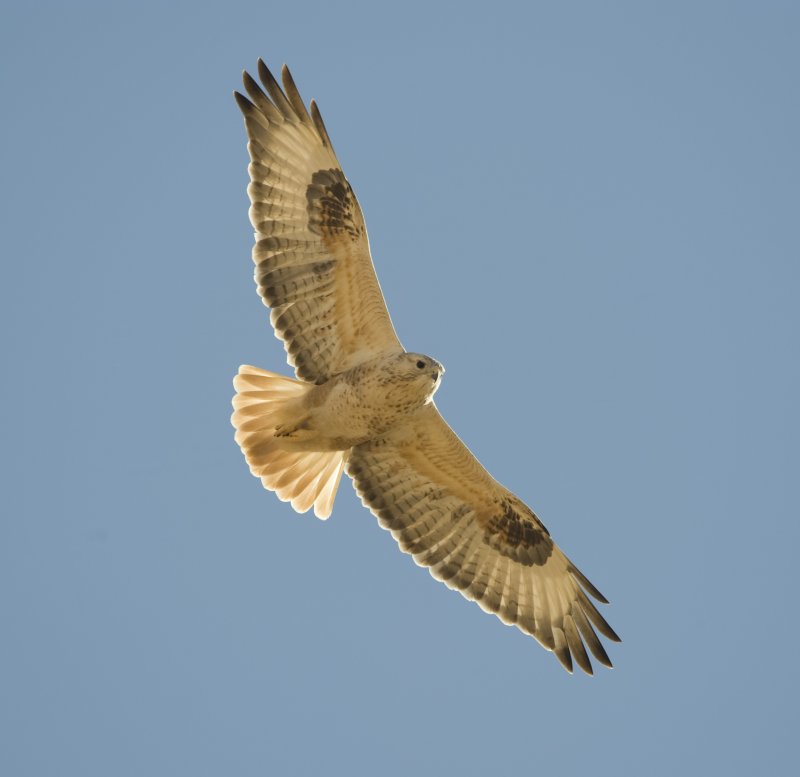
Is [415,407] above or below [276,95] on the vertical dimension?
below

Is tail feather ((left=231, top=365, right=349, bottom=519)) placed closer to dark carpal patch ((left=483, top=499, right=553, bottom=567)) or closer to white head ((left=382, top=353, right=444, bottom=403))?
white head ((left=382, top=353, right=444, bottom=403))

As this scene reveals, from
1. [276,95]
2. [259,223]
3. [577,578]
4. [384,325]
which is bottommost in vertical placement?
[577,578]

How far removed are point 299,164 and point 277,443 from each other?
2134 mm

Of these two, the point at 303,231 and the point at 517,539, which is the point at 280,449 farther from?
the point at 517,539

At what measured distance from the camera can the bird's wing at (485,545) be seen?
37.0 feet

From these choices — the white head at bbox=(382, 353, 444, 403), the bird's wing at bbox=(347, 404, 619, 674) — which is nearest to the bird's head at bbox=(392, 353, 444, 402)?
the white head at bbox=(382, 353, 444, 403)

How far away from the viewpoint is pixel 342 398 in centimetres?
1056

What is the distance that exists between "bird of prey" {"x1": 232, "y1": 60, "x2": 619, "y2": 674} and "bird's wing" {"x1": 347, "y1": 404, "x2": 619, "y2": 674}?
0.01 meters

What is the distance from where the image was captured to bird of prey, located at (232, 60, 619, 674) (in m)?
10.6

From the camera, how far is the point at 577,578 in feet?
37.6

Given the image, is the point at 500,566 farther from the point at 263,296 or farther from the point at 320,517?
the point at 263,296

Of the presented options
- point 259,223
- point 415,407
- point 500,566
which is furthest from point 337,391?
point 500,566


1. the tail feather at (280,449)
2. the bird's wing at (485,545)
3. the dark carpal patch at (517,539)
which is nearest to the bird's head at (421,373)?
the tail feather at (280,449)

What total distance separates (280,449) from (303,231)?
170cm
